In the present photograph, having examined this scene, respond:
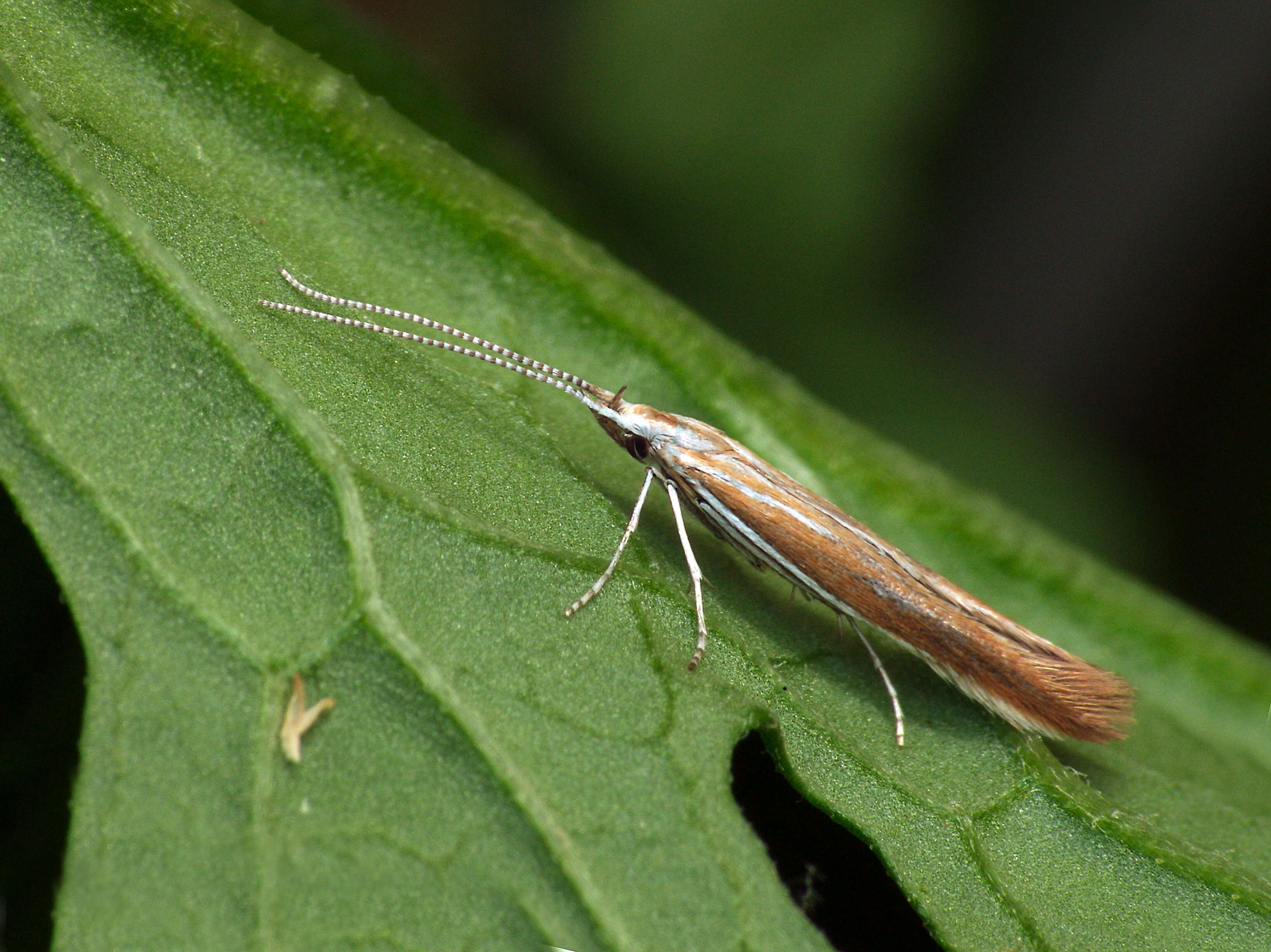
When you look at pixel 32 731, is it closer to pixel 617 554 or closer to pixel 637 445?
pixel 617 554

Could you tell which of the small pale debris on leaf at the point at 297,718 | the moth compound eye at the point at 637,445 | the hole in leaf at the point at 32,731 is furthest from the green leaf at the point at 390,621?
the hole in leaf at the point at 32,731

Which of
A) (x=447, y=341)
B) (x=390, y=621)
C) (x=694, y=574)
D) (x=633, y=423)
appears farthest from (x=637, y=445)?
(x=390, y=621)

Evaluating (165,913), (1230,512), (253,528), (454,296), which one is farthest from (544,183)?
(1230,512)

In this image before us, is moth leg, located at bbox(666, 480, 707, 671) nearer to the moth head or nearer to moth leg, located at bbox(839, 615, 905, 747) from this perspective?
the moth head

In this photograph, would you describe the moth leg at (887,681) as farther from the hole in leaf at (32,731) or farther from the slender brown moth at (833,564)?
the hole in leaf at (32,731)

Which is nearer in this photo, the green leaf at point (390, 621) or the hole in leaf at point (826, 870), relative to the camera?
the green leaf at point (390, 621)

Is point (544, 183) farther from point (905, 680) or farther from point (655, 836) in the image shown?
point (655, 836)
